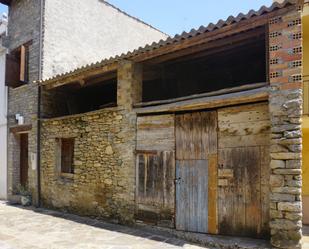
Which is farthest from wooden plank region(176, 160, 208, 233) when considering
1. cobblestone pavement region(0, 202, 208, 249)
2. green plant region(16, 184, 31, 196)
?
green plant region(16, 184, 31, 196)

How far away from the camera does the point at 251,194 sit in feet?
19.0

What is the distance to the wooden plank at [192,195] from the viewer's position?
6.33 m

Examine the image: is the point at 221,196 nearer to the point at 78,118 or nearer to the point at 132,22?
the point at 78,118

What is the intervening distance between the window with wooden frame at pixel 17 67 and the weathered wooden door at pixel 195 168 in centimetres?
715

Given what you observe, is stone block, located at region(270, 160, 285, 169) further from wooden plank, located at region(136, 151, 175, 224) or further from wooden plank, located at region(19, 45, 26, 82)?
wooden plank, located at region(19, 45, 26, 82)

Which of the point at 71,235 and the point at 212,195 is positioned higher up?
the point at 212,195

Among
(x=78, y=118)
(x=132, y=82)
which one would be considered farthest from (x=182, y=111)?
(x=78, y=118)

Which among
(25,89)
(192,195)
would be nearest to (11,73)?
(25,89)

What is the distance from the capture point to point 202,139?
648 cm

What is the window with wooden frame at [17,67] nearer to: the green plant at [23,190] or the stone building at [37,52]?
the stone building at [37,52]

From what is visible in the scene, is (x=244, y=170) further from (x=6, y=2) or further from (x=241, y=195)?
(x=6, y=2)

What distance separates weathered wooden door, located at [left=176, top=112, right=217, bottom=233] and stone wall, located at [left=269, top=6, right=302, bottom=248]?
1372mm

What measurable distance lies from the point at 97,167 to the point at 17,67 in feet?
20.5

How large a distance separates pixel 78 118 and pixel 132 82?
2.37 metres
